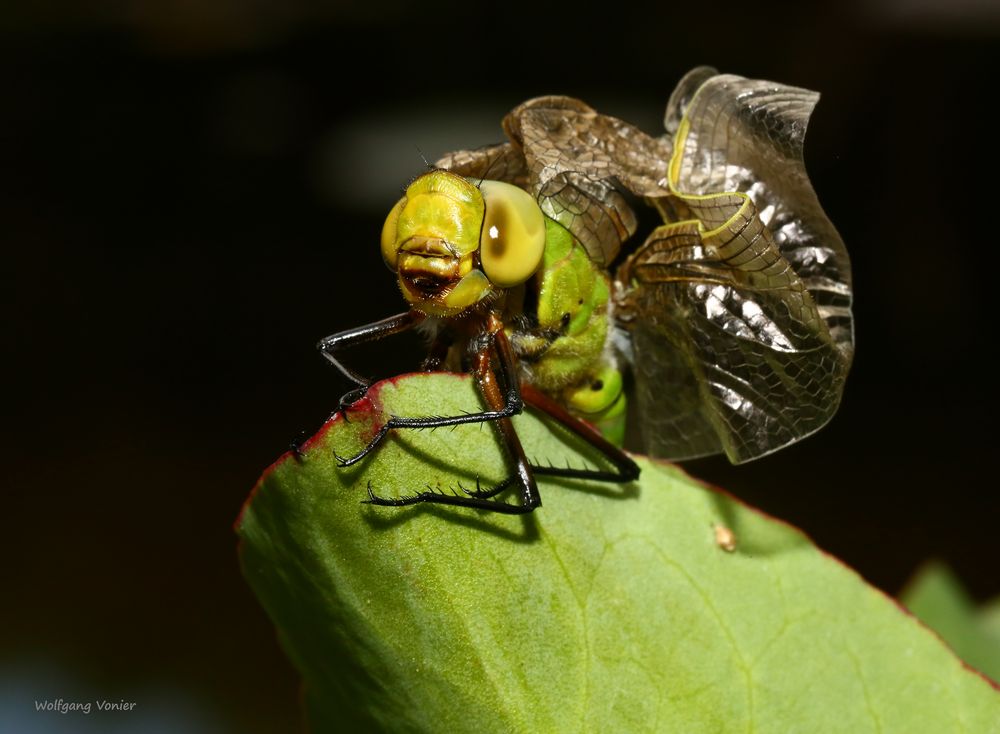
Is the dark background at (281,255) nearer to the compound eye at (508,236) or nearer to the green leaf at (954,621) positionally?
the green leaf at (954,621)

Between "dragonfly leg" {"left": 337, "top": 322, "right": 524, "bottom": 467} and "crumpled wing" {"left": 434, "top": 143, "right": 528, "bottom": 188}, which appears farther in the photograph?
"crumpled wing" {"left": 434, "top": 143, "right": 528, "bottom": 188}

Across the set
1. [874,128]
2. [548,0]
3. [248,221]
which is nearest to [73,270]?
[248,221]

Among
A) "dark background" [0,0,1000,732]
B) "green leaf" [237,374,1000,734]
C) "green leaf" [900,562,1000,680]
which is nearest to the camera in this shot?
"green leaf" [237,374,1000,734]

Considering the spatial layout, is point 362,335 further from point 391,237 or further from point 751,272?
point 751,272

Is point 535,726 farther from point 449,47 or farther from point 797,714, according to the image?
point 449,47

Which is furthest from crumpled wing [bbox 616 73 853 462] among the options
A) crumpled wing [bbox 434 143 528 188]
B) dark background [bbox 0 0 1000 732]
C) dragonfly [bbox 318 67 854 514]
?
dark background [bbox 0 0 1000 732]

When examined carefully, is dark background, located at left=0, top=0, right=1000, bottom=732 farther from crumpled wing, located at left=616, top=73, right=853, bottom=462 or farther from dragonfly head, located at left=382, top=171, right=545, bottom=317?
dragonfly head, located at left=382, top=171, right=545, bottom=317

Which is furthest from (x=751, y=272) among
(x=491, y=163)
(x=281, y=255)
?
(x=281, y=255)
